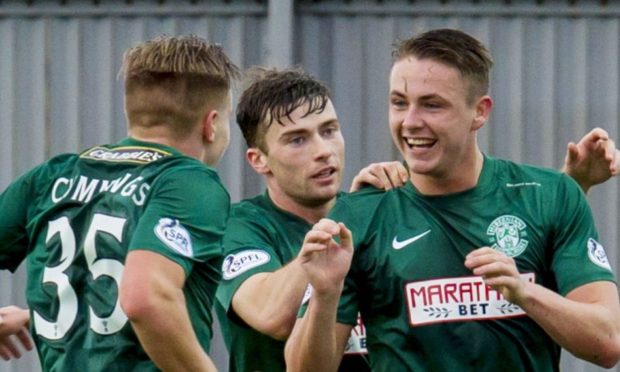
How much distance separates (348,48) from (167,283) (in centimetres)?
517

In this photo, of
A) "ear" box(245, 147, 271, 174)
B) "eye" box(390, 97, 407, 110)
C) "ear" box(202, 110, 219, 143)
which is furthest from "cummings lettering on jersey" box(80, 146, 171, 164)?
"ear" box(245, 147, 271, 174)

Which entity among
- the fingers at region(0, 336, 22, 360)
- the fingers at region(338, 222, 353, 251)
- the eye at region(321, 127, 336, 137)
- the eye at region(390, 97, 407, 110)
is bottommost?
the fingers at region(0, 336, 22, 360)

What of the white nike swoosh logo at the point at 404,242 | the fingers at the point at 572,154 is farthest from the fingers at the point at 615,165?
the white nike swoosh logo at the point at 404,242

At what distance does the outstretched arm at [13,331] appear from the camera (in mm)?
5859

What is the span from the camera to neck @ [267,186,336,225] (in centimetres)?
664

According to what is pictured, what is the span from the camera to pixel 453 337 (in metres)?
5.61

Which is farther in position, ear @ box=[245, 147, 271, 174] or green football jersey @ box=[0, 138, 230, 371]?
ear @ box=[245, 147, 271, 174]

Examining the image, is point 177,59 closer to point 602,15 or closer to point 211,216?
point 211,216

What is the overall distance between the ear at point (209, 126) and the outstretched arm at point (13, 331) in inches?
29.7

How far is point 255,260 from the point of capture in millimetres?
6438

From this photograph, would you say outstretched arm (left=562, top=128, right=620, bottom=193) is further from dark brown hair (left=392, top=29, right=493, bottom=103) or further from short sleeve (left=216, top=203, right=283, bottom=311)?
short sleeve (left=216, top=203, right=283, bottom=311)

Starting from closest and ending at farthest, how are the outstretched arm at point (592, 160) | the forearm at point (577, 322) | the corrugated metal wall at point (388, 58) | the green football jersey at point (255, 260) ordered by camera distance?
the forearm at point (577, 322) < the outstretched arm at point (592, 160) < the green football jersey at point (255, 260) < the corrugated metal wall at point (388, 58)

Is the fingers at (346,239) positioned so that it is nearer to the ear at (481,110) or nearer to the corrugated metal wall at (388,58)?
the ear at (481,110)

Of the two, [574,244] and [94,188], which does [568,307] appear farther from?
[94,188]
